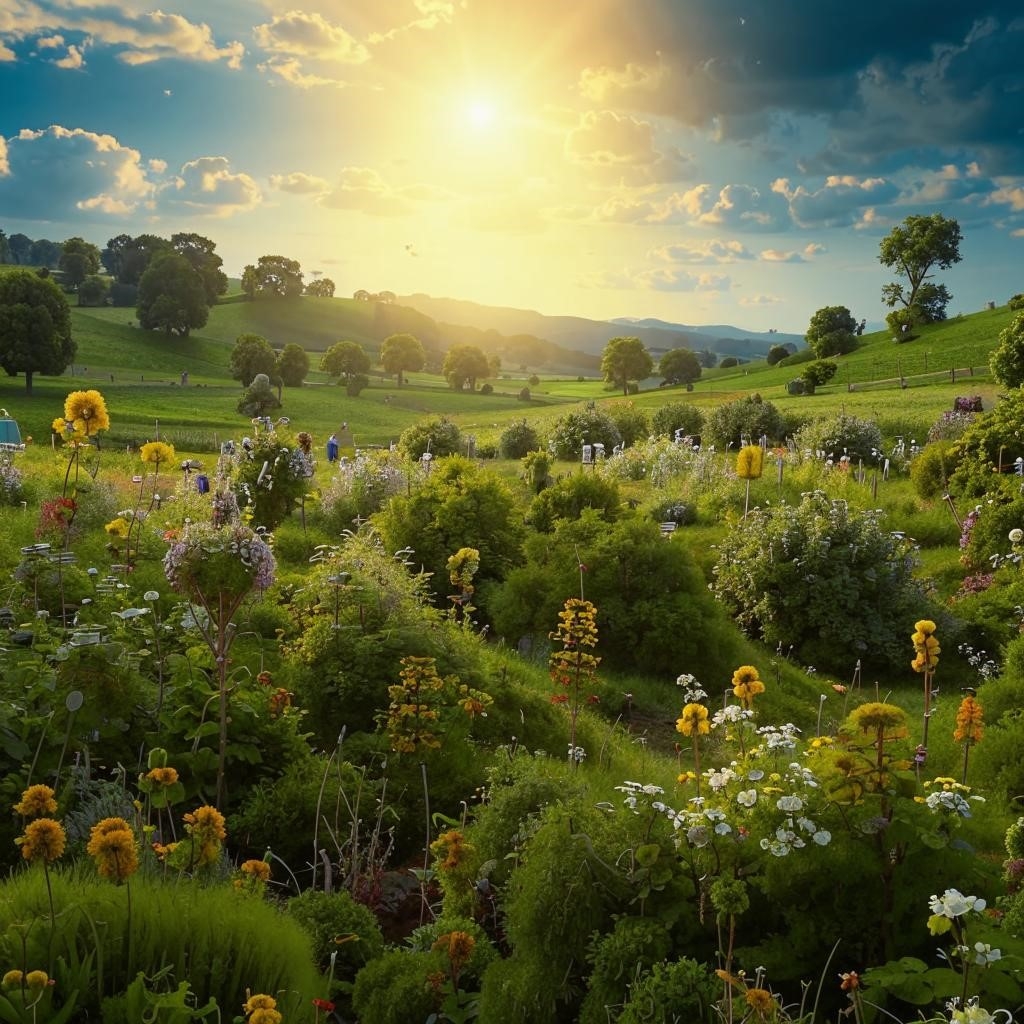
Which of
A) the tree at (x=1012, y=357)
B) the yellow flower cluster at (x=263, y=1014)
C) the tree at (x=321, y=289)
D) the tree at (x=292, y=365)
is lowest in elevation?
the yellow flower cluster at (x=263, y=1014)

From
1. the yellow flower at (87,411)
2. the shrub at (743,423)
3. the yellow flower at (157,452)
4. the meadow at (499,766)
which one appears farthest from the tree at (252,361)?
the yellow flower at (87,411)

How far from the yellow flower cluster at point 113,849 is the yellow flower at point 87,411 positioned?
5.08 m

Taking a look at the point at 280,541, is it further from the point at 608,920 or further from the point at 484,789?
the point at 608,920

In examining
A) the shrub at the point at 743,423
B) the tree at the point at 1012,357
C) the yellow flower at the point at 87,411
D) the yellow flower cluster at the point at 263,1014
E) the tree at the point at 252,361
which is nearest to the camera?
the yellow flower cluster at the point at 263,1014

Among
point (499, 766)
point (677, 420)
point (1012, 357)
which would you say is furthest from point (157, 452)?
point (1012, 357)

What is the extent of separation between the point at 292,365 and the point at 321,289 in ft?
177

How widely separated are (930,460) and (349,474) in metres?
10.4

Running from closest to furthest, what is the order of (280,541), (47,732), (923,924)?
(923,924), (47,732), (280,541)

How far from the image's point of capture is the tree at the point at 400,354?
236ft

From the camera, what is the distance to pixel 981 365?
4716 cm

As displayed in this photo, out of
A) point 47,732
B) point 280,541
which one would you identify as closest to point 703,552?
point 280,541

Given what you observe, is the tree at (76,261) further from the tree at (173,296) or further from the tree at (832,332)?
the tree at (832,332)

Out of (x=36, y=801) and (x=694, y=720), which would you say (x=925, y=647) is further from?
(x=36, y=801)

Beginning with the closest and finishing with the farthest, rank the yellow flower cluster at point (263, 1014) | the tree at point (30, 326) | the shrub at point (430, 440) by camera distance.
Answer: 1. the yellow flower cluster at point (263, 1014)
2. the shrub at point (430, 440)
3. the tree at point (30, 326)
